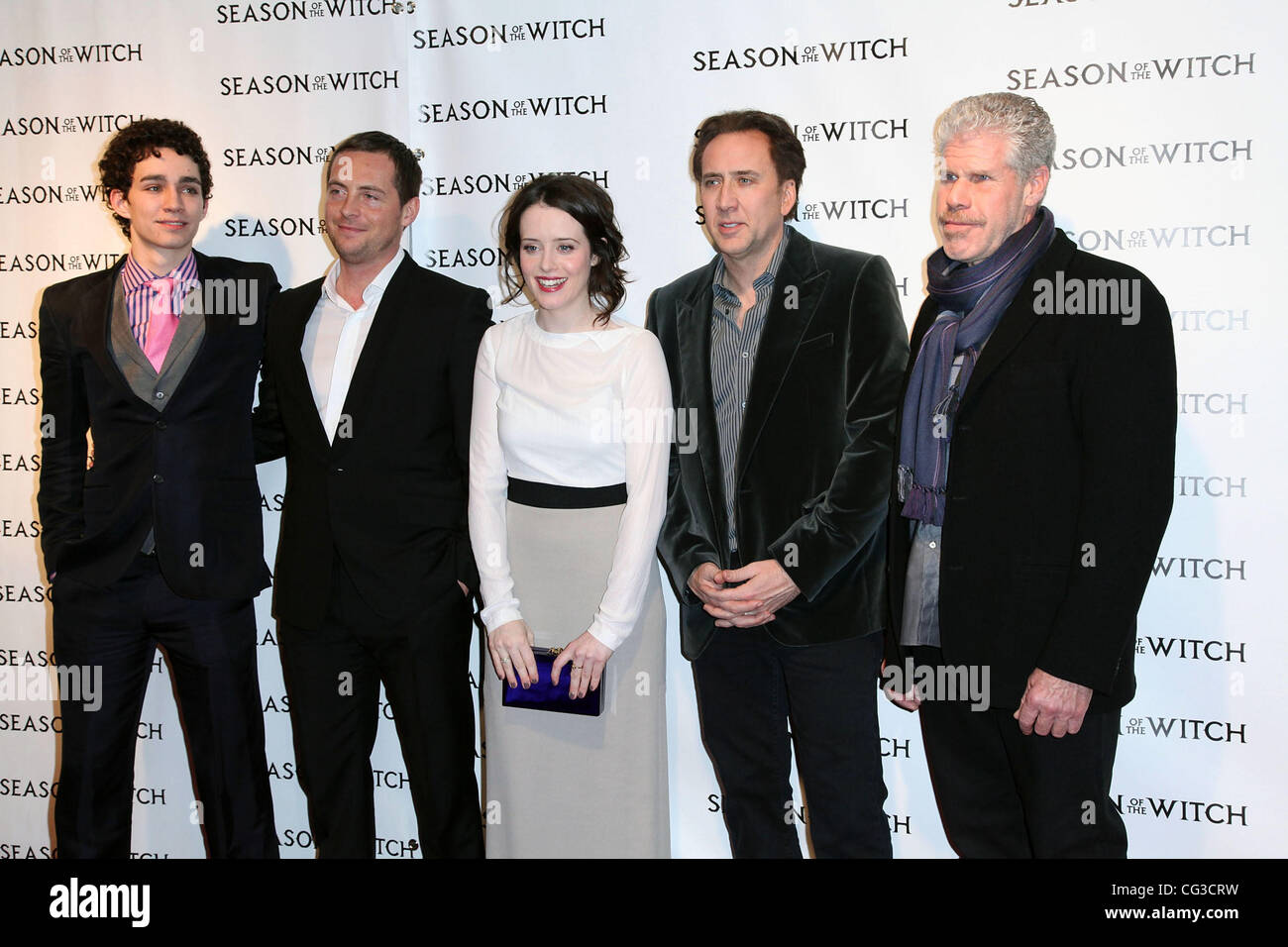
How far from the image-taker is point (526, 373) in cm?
251

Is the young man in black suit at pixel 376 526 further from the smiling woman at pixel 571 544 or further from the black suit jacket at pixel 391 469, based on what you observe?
the smiling woman at pixel 571 544

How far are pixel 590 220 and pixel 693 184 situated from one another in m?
0.78

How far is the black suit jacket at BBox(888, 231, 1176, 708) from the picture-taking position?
2.08 m

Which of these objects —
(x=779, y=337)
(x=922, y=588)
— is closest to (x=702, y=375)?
(x=779, y=337)

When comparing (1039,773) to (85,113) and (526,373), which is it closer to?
(526,373)

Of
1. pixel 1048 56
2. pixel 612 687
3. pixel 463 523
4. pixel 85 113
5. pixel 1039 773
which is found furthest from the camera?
pixel 85 113

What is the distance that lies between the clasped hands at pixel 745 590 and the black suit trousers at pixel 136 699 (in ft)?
4.57

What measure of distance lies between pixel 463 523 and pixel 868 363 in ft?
3.85

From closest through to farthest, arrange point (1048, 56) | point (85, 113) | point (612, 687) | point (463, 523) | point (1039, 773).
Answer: point (1039, 773) → point (612, 687) → point (463, 523) → point (1048, 56) → point (85, 113)

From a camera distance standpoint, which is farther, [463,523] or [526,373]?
[463,523]

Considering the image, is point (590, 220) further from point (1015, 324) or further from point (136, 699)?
point (136, 699)

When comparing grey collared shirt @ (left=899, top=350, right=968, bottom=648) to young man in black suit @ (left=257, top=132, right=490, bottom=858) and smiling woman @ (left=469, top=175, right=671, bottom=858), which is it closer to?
smiling woman @ (left=469, top=175, right=671, bottom=858)

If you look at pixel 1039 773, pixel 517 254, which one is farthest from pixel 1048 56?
pixel 1039 773
